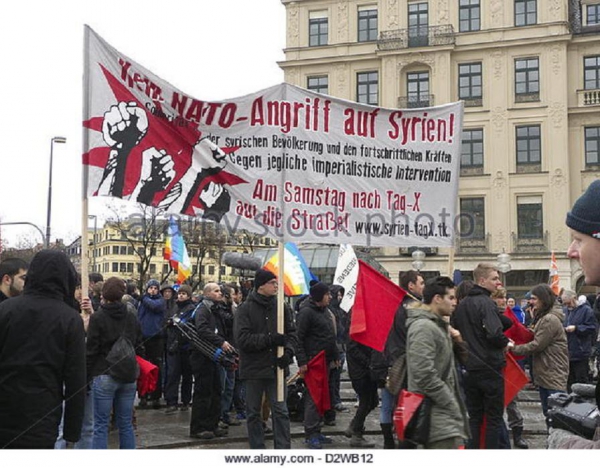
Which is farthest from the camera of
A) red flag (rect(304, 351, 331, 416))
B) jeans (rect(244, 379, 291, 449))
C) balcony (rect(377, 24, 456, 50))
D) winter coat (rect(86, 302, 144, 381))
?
balcony (rect(377, 24, 456, 50))

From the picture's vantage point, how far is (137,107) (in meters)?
6.90

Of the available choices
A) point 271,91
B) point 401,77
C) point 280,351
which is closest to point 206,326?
point 280,351

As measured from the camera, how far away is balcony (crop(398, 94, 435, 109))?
43.2m

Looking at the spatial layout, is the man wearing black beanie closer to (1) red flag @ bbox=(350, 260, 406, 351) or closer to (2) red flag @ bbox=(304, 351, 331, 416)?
(1) red flag @ bbox=(350, 260, 406, 351)

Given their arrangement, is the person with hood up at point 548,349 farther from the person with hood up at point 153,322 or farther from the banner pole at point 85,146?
the person with hood up at point 153,322

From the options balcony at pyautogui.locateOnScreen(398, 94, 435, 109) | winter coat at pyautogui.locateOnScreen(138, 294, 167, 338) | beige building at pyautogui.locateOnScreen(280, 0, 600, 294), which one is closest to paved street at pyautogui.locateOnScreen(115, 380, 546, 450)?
winter coat at pyautogui.locateOnScreen(138, 294, 167, 338)

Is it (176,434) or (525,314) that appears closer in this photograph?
(176,434)

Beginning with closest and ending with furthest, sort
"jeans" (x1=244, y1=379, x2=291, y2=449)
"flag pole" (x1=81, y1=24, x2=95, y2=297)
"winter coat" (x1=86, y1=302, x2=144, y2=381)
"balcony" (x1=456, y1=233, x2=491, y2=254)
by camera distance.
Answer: "flag pole" (x1=81, y1=24, x2=95, y2=297)
"winter coat" (x1=86, y1=302, x2=144, y2=381)
"jeans" (x1=244, y1=379, x2=291, y2=449)
"balcony" (x1=456, y1=233, x2=491, y2=254)

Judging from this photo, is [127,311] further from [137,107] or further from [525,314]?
[525,314]

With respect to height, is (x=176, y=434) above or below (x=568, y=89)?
below

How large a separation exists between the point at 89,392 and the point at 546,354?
514 cm

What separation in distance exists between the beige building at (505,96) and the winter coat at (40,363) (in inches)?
1508

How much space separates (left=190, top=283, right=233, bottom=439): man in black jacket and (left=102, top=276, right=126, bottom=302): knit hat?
2015 millimetres

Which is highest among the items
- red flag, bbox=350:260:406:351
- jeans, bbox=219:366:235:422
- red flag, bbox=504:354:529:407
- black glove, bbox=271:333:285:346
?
red flag, bbox=350:260:406:351
